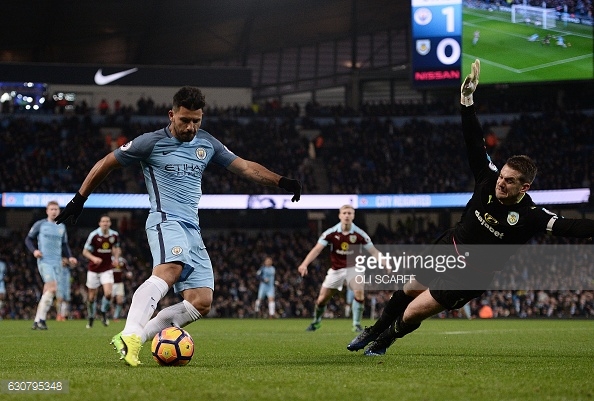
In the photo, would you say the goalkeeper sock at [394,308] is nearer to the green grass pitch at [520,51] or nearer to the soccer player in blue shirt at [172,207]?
the soccer player in blue shirt at [172,207]

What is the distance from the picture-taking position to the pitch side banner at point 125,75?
41.9 m

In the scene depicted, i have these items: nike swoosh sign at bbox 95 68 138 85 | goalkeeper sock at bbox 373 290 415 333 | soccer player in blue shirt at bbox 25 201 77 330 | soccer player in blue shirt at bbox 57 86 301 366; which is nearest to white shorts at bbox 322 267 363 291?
soccer player in blue shirt at bbox 25 201 77 330

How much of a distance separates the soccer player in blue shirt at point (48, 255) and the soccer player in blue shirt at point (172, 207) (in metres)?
9.66

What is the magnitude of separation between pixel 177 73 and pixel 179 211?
3750 cm

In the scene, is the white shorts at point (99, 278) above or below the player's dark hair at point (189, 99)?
below

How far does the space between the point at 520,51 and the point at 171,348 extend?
93.2 ft

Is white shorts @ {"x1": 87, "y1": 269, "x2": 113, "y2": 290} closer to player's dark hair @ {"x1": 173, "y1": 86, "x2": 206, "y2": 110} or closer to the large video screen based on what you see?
player's dark hair @ {"x1": 173, "y1": 86, "x2": 206, "y2": 110}

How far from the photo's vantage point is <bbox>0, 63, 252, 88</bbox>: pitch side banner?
41.9 metres

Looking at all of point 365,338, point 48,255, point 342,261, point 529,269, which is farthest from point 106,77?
point 365,338

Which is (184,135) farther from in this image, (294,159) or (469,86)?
(294,159)

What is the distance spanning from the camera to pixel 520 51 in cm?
3294

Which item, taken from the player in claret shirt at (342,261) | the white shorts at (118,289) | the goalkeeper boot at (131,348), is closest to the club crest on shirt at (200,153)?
the goalkeeper boot at (131,348)

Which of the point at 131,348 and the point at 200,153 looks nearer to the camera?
the point at 131,348

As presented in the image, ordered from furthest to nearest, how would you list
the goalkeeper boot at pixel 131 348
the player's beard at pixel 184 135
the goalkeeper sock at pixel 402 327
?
the goalkeeper sock at pixel 402 327
the player's beard at pixel 184 135
the goalkeeper boot at pixel 131 348
